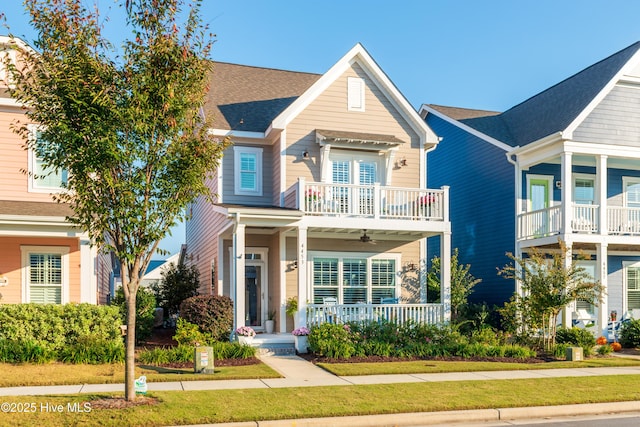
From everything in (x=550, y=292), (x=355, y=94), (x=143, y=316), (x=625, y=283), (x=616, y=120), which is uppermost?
(x=355, y=94)

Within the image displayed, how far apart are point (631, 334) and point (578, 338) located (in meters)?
3.48

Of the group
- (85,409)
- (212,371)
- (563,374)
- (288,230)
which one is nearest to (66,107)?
(85,409)

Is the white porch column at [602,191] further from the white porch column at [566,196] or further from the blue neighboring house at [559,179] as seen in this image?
the white porch column at [566,196]

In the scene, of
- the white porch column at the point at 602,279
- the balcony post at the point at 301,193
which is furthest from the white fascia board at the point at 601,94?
the balcony post at the point at 301,193

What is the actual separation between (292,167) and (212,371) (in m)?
8.19

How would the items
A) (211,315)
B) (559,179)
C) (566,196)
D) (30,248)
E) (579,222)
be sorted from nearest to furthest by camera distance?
1. (211,315)
2. (30,248)
3. (566,196)
4. (579,222)
5. (559,179)

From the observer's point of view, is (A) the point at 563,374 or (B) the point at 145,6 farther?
(A) the point at 563,374

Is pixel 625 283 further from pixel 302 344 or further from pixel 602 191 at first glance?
pixel 302 344

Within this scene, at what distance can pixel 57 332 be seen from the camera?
14.5 m

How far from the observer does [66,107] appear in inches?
355

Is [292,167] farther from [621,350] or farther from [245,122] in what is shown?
[621,350]

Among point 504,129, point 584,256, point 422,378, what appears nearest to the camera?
point 422,378

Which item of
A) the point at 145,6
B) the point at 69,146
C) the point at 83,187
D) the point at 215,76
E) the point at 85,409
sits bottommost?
the point at 85,409

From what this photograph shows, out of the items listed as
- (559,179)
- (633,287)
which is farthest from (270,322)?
(633,287)
